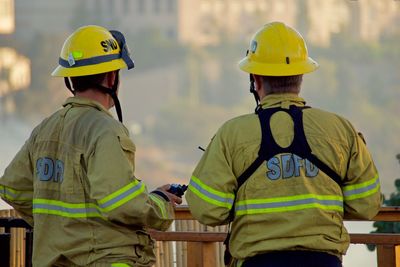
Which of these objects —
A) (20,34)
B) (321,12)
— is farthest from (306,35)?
(20,34)

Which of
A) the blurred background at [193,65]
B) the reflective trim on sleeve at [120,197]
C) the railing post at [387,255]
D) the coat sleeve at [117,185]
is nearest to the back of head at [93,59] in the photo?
the coat sleeve at [117,185]

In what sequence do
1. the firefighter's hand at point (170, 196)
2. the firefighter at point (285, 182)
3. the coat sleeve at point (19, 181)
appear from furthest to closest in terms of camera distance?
the coat sleeve at point (19, 181) → the firefighter's hand at point (170, 196) → the firefighter at point (285, 182)

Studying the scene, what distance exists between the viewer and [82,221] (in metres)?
3.99

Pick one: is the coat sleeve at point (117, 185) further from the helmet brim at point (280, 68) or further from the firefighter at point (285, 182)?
the helmet brim at point (280, 68)

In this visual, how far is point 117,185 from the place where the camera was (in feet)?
12.7

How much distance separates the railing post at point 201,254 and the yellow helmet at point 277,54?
201 centimetres

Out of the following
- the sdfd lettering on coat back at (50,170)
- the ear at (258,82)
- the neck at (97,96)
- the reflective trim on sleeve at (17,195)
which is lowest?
the reflective trim on sleeve at (17,195)

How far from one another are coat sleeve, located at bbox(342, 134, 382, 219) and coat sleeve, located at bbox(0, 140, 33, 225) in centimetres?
141

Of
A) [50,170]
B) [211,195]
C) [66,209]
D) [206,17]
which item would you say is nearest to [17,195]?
[50,170]

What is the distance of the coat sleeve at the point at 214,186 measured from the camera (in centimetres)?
381

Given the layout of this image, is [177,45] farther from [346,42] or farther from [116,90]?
[116,90]

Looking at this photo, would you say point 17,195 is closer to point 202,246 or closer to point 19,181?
point 19,181

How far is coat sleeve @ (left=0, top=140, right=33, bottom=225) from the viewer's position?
14.2 feet

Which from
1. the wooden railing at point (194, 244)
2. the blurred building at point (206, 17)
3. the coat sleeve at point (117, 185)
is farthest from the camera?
the blurred building at point (206, 17)
